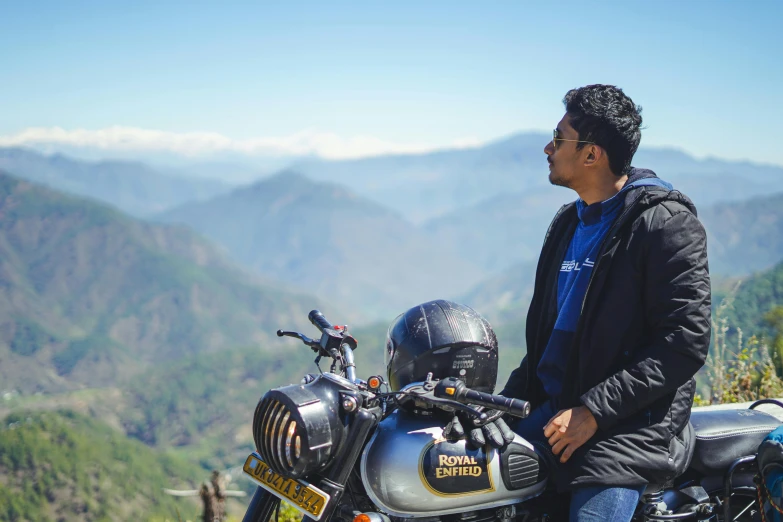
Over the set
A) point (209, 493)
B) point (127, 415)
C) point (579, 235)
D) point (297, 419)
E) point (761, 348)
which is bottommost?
point (127, 415)

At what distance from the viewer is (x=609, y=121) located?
3.42 m

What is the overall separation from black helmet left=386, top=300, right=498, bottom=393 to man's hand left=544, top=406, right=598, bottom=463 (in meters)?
0.33

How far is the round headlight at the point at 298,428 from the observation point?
107 inches

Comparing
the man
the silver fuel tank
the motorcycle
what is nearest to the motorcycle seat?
the man

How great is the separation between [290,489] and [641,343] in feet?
5.22

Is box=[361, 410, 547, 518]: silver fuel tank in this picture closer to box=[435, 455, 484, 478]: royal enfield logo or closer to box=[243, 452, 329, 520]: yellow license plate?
box=[435, 455, 484, 478]: royal enfield logo

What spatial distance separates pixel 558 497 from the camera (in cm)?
327

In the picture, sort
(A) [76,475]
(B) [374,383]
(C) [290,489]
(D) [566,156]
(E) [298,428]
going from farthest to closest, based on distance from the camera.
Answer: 1. (A) [76,475]
2. (D) [566,156]
3. (B) [374,383]
4. (C) [290,489]
5. (E) [298,428]

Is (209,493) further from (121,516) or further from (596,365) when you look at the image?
(121,516)

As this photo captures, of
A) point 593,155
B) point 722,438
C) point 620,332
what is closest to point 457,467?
point 620,332

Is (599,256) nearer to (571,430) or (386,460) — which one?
(571,430)

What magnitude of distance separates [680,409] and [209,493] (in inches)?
162

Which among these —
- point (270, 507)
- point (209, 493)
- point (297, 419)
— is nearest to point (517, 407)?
point (297, 419)

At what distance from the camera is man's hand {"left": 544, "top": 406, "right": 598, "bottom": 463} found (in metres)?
3.08
